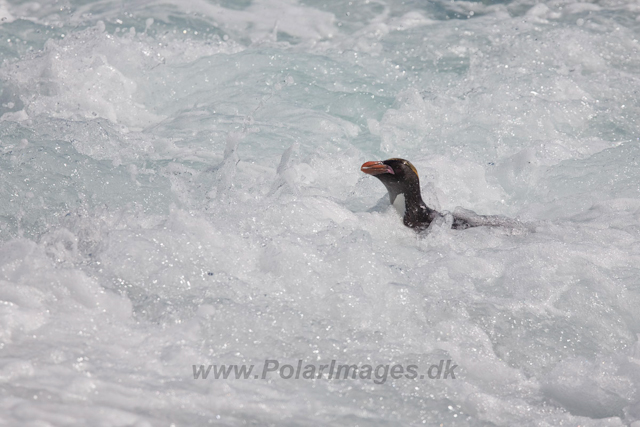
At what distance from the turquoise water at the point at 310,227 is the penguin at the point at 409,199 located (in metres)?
0.13

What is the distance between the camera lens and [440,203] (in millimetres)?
4930

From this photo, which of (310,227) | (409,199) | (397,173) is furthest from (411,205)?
(310,227)

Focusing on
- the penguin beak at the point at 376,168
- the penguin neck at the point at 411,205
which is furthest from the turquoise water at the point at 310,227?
the penguin beak at the point at 376,168

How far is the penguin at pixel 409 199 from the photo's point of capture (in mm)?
4195

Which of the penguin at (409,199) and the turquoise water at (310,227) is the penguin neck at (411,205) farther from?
the turquoise water at (310,227)

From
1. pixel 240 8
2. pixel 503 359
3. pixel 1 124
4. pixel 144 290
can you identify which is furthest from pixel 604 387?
pixel 240 8

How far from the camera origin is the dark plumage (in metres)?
4.20

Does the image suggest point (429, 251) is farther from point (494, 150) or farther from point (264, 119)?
point (264, 119)

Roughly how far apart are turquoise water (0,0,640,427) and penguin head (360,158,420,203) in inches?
8.6

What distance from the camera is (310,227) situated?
378cm

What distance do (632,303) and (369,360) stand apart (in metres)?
1.62

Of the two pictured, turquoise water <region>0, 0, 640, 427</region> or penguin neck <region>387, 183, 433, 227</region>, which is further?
penguin neck <region>387, 183, 433, 227</region>

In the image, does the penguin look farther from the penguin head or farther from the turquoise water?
the turquoise water

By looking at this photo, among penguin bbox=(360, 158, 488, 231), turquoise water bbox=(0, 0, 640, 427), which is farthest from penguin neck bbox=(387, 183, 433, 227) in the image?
turquoise water bbox=(0, 0, 640, 427)
